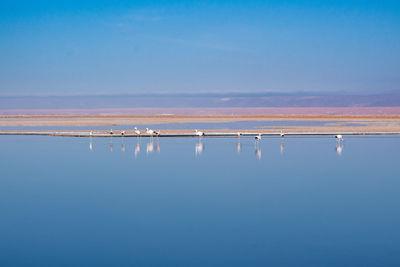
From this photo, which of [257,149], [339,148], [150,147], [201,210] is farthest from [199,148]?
[201,210]

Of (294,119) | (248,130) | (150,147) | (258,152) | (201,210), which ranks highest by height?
(294,119)

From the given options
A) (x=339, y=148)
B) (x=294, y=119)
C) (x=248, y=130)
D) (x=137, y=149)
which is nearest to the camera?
(x=339, y=148)

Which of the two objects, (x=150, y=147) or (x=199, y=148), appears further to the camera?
(x=150, y=147)

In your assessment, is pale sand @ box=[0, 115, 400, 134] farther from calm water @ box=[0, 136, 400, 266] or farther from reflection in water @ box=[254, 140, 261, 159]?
calm water @ box=[0, 136, 400, 266]

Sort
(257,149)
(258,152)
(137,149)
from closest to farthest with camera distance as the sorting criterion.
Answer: (258,152) < (257,149) < (137,149)

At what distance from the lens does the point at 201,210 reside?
12.5 metres

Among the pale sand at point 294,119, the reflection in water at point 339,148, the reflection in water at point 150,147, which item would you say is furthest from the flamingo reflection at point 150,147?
the reflection in water at point 339,148

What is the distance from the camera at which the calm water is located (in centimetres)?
938

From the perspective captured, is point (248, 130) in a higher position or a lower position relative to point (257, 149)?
higher

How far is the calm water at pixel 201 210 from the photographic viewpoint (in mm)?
9383

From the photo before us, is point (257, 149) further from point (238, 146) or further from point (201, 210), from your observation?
point (201, 210)

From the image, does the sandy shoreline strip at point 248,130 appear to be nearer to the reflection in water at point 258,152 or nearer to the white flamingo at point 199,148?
the white flamingo at point 199,148

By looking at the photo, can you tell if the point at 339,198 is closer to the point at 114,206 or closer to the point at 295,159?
the point at 114,206

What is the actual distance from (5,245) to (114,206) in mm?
3419
